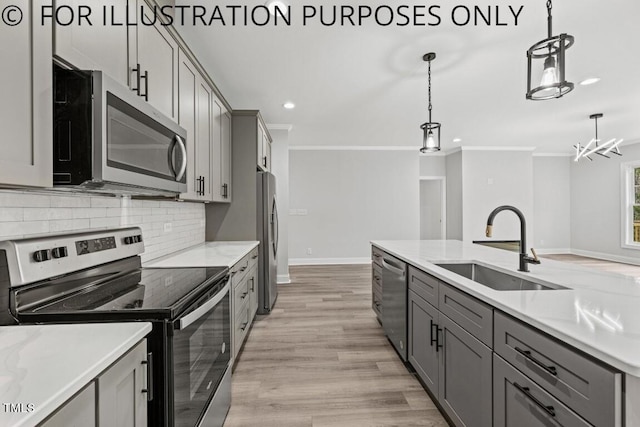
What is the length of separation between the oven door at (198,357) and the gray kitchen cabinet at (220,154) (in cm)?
153

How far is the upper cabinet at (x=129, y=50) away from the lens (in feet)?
3.96

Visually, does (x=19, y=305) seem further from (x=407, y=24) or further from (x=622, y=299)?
(x=407, y=24)

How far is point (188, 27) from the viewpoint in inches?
96.0

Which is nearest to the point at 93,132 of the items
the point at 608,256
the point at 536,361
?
the point at 536,361

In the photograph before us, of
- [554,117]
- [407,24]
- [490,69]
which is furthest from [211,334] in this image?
[554,117]

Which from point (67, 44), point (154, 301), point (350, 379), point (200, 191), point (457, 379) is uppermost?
point (67, 44)

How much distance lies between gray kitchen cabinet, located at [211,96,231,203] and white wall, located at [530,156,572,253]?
8236 millimetres

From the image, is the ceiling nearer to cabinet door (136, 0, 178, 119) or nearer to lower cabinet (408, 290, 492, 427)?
cabinet door (136, 0, 178, 119)

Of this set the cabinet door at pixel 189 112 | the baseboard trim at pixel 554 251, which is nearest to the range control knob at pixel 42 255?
the cabinet door at pixel 189 112

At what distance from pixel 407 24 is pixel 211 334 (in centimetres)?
247

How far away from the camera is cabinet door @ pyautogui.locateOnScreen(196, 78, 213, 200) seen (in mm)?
2689

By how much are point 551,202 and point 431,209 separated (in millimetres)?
2983

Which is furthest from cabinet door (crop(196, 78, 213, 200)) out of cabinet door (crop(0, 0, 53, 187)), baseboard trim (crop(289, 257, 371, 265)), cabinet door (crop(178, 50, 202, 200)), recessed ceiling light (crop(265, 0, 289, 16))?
baseboard trim (crop(289, 257, 371, 265))

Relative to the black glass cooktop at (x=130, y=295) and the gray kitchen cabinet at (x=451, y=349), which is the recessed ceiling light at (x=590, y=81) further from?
the black glass cooktop at (x=130, y=295)
